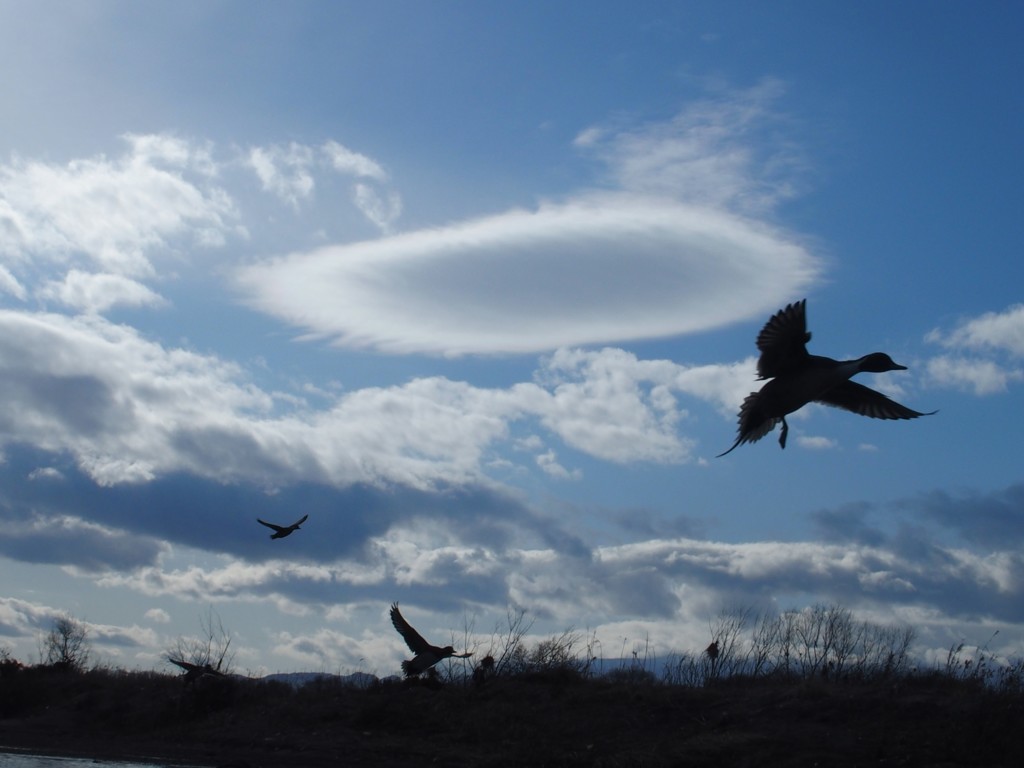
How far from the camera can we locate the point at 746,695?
55.3 feet

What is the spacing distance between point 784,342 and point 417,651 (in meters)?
12.4

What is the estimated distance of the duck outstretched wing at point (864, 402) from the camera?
34.0ft

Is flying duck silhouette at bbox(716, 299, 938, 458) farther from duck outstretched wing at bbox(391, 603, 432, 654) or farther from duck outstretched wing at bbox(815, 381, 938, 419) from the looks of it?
duck outstretched wing at bbox(391, 603, 432, 654)

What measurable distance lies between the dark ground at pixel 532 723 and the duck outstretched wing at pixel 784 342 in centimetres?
645

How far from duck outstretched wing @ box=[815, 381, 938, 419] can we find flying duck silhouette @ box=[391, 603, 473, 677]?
37.2 feet

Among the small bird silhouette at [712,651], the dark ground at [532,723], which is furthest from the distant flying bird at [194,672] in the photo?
the small bird silhouette at [712,651]

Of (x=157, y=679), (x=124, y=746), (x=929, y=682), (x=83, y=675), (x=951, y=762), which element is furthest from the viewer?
(x=83, y=675)

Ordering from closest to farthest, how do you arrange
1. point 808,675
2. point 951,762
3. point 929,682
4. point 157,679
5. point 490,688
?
point 951,762 → point 929,682 → point 808,675 → point 490,688 → point 157,679

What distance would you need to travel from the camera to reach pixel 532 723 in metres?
18.1

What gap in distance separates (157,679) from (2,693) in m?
4.04

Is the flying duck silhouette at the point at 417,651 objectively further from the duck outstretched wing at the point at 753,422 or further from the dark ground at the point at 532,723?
the duck outstretched wing at the point at 753,422

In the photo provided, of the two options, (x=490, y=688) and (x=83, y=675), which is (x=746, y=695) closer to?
(x=490, y=688)

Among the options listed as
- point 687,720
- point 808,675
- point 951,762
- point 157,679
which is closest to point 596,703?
point 687,720

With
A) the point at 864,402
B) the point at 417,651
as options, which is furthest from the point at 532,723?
the point at 864,402
